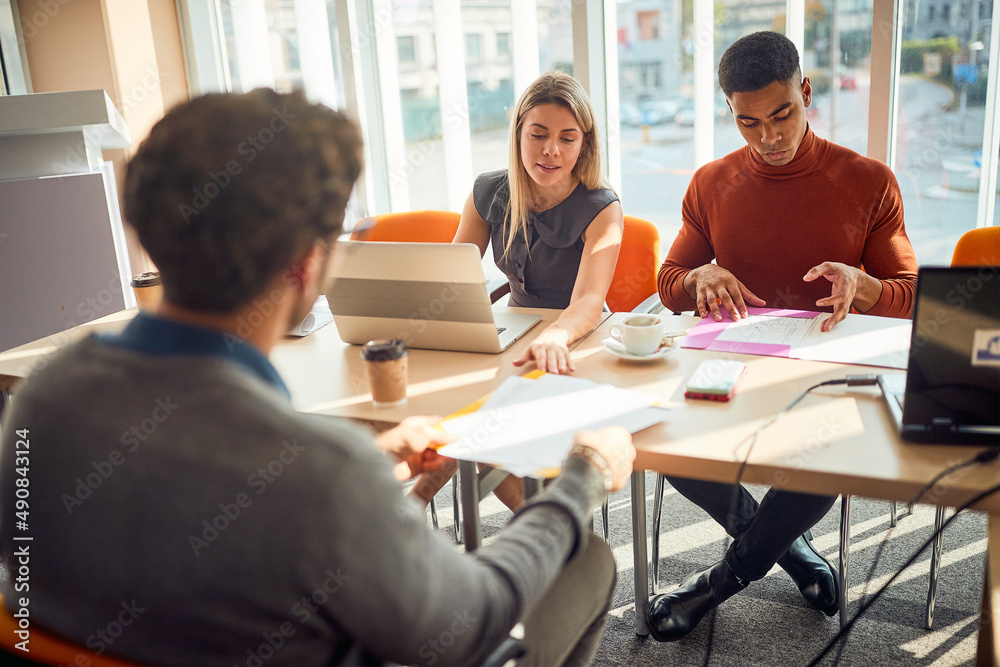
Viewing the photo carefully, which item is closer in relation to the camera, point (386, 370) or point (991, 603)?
point (991, 603)

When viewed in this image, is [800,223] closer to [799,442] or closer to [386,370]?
[799,442]

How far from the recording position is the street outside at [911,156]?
281cm

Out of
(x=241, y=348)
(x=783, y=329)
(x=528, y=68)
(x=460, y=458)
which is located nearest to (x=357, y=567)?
(x=241, y=348)

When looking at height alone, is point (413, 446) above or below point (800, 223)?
below

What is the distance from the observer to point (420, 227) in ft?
8.39

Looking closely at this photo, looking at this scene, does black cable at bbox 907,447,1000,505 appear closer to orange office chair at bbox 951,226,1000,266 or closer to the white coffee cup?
the white coffee cup

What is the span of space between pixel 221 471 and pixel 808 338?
1266 millimetres

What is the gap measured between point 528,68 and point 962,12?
1778 millimetres

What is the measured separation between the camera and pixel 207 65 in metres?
4.20

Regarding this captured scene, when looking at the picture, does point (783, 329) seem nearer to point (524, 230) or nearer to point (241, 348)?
point (524, 230)

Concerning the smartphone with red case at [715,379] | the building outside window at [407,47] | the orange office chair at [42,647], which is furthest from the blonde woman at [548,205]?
the building outside window at [407,47]

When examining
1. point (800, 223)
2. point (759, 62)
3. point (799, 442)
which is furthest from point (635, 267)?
point (799, 442)

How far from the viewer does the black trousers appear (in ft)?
5.35

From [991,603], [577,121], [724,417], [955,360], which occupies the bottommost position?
[991,603]
